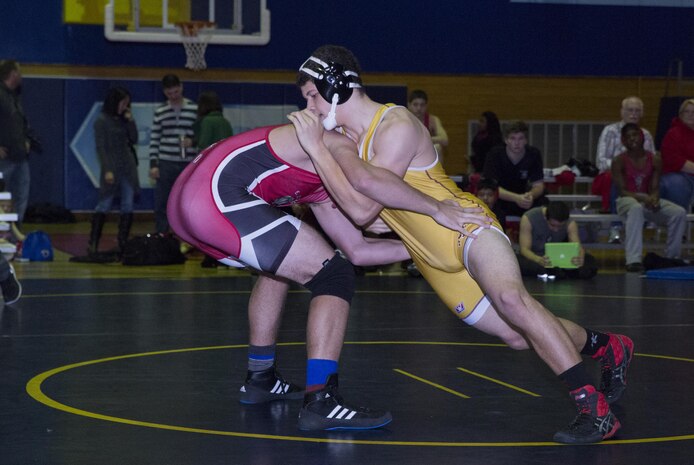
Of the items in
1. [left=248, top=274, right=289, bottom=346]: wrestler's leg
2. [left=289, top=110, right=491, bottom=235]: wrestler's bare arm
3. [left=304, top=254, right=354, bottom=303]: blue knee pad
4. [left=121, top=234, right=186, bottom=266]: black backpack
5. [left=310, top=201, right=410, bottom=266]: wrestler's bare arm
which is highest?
[left=289, top=110, right=491, bottom=235]: wrestler's bare arm

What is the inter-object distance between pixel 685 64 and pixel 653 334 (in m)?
12.7

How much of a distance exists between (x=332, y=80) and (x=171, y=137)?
Answer: 720 cm

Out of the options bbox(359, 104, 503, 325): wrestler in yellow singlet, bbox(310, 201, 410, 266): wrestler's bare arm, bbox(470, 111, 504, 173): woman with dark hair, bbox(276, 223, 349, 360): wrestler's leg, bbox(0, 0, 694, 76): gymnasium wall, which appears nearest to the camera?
bbox(359, 104, 503, 325): wrestler in yellow singlet

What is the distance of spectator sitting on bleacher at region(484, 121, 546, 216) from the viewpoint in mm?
10523

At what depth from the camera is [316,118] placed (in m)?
4.17

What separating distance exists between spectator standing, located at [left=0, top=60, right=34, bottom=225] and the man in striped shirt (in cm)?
120

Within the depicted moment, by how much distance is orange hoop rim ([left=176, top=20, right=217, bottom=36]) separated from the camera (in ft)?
52.5

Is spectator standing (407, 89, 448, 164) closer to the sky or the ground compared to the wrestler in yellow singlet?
closer to the sky

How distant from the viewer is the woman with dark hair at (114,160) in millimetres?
11295

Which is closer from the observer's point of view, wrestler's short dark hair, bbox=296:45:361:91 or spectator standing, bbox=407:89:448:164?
wrestler's short dark hair, bbox=296:45:361:91

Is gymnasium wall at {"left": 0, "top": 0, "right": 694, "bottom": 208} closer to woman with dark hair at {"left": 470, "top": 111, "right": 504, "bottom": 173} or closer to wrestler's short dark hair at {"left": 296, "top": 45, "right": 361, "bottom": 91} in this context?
woman with dark hair at {"left": 470, "top": 111, "right": 504, "bottom": 173}

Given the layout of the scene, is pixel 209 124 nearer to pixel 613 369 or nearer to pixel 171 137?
pixel 171 137

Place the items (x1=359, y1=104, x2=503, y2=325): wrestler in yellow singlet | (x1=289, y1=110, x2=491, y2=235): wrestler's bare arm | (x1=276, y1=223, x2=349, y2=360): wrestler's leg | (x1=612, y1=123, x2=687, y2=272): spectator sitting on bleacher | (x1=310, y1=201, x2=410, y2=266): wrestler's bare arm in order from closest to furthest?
(x1=289, y1=110, x2=491, y2=235): wrestler's bare arm
(x1=359, y1=104, x2=503, y2=325): wrestler in yellow singlet
(x1=276, y1=223, x2=349, y2=360): wrestler's leg
(x1=310, y1=201, x2=410, y2=266): wrestler's bare arm
(x1=612, y1=123, x2=687, y2=272): spectator sitting on bleacher

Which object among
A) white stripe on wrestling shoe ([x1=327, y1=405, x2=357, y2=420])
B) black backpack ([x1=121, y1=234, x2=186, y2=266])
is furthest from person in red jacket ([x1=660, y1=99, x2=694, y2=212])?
white stripe on wrestling shoe ([x1=327, y1=405, x2=357, y2=420])
